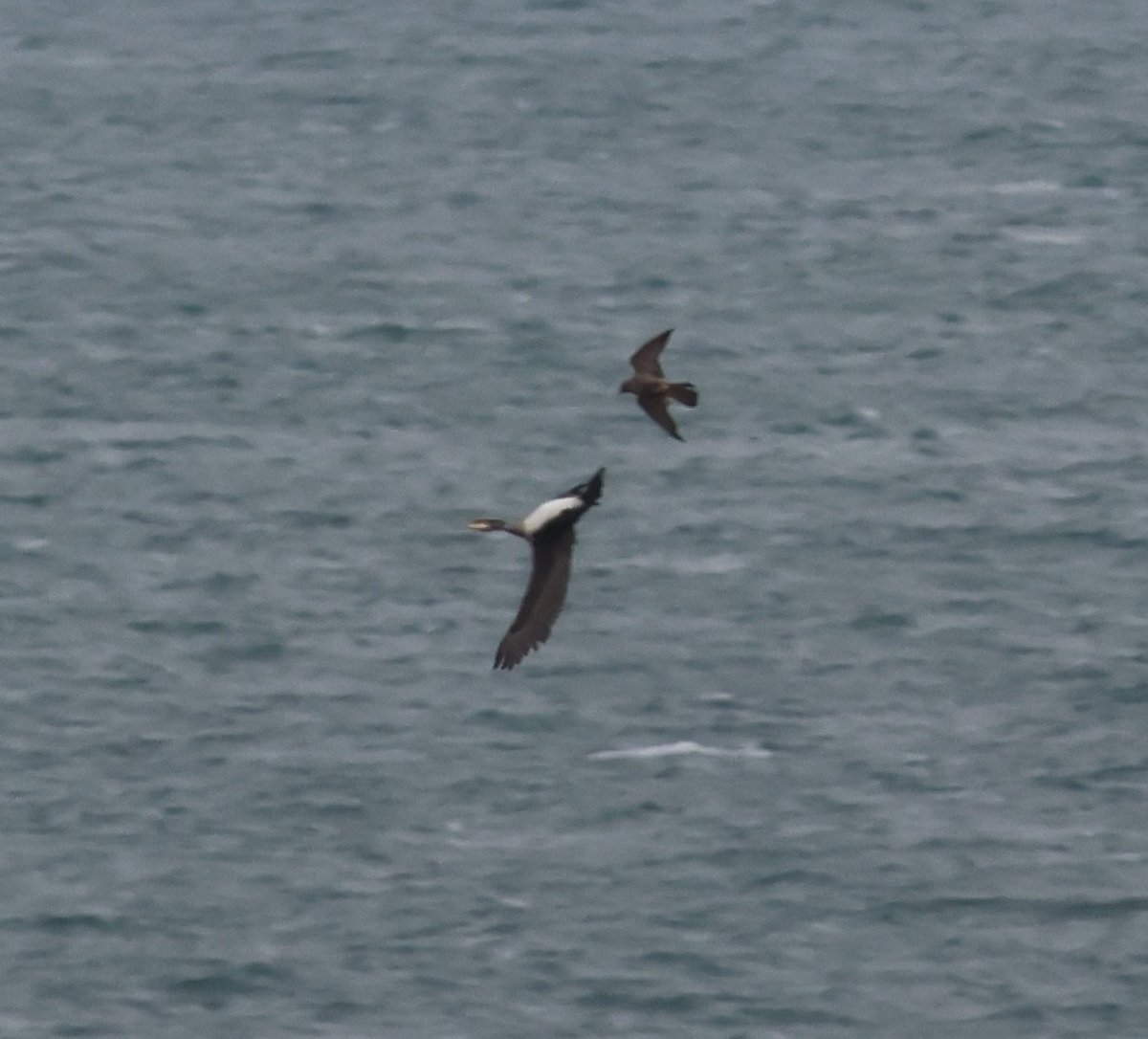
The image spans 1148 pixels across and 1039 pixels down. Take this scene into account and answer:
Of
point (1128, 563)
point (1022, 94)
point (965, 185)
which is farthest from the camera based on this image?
point (1022, 94)

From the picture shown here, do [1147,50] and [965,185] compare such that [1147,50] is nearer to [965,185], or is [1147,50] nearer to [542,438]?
[965,185]

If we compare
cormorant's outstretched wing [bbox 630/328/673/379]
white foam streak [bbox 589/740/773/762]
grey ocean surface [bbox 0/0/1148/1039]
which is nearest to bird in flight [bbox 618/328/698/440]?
cormorant's outstretched wing [bbox 630/328/673/379]

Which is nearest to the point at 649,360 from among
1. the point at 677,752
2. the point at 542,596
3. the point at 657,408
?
the point at 657,408

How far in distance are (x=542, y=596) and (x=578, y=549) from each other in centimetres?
3492

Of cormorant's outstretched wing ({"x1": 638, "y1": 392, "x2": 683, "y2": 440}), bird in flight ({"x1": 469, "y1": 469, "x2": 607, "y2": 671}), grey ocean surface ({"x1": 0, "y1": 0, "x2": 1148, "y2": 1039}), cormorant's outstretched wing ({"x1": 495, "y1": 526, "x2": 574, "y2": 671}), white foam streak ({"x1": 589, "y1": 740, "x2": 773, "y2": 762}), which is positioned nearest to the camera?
bird in flight ({"x1": 469, "y1": 469, "x2": 607, "y2": 671})

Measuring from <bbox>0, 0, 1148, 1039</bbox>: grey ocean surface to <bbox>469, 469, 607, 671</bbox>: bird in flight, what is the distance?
1969 centimetres

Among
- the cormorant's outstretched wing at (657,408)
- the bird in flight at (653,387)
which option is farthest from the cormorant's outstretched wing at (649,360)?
the cormorant's outstretched wing at (657,408)

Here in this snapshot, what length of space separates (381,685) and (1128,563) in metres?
16.2

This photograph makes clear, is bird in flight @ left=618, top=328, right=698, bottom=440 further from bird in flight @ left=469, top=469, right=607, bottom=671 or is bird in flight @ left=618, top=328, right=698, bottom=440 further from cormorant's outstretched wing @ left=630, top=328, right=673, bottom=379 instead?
bird in flight @ left=469, top=469, right=607, bottom=671

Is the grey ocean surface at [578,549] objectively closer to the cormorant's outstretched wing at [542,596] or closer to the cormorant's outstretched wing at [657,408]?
the cormorant's outstretched wing at [657,408]

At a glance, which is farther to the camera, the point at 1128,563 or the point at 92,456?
the point at 92,456

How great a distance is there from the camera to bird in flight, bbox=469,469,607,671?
28156mm

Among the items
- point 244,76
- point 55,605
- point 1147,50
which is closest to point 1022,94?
point 1147,50

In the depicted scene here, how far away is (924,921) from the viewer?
5075 cm
